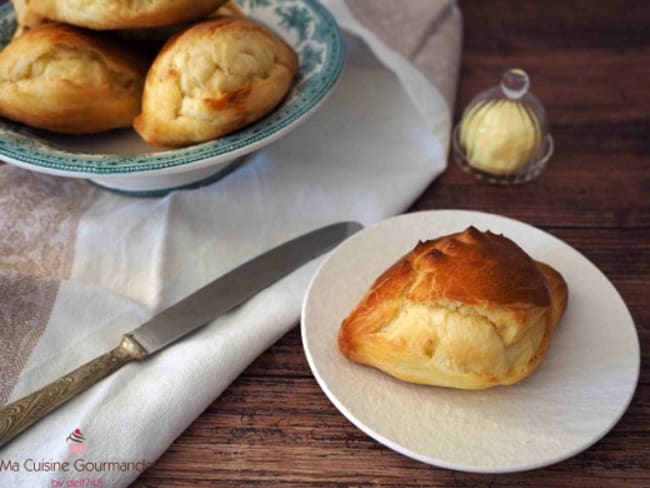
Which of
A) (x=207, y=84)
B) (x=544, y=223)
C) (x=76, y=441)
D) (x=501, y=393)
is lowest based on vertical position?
(x=544, y=223)

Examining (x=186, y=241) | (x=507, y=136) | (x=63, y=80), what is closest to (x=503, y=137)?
(x=507, y=136)

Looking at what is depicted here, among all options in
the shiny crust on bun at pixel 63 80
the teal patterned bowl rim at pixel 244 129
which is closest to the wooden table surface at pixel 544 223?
the teal patterned bowl rim at pixel 244 129

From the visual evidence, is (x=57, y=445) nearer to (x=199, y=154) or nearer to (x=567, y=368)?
(x=199, y=154)

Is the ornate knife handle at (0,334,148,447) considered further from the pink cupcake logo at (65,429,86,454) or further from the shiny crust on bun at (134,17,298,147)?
the shiny crust on bun at (134,17,298,147)

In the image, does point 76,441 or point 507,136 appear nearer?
point 76,441

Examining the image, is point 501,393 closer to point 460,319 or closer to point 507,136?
point 460,319

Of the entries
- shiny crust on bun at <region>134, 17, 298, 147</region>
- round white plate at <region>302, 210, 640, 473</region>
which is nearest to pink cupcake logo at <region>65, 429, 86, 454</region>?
round white plate at <region>302, 210, 640, 473</region>

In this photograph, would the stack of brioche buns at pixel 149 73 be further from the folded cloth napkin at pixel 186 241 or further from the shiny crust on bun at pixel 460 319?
the shiny crust on bun at pixel 460 319
